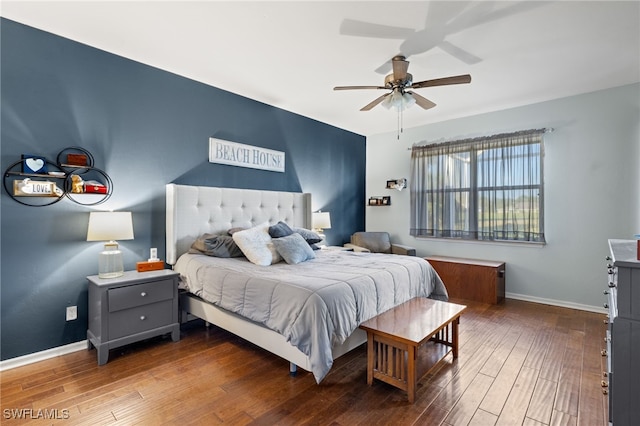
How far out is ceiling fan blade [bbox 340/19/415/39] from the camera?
2.39m

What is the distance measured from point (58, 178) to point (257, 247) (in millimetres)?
1768

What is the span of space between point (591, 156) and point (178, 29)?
472 cm

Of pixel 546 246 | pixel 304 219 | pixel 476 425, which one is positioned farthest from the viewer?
pixel 304 219

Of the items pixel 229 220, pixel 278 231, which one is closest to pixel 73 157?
pixel 229 220

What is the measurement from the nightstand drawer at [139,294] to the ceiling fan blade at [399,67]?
280 centimetres

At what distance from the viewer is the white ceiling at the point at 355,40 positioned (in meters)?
2.21

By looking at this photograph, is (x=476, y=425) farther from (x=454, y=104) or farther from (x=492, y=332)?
(x=454, y=104)

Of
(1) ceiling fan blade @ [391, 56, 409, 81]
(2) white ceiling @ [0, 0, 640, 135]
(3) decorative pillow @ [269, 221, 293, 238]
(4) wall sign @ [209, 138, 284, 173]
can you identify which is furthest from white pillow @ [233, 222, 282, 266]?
(1) ceiling fan blade @ [391, 56, 409, 81]

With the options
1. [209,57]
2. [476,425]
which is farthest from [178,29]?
[476,425]

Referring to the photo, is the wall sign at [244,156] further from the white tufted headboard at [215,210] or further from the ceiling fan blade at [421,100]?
the ceiling fan blade at [421,100]

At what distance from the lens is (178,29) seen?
2.46 meters

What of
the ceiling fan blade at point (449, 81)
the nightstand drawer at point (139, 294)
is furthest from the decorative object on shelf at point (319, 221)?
the ceiling fan blade at point (449, 81)

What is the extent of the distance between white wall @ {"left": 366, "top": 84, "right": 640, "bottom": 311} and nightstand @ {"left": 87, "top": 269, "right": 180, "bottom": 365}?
13.7ft

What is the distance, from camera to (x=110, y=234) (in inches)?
98.9
